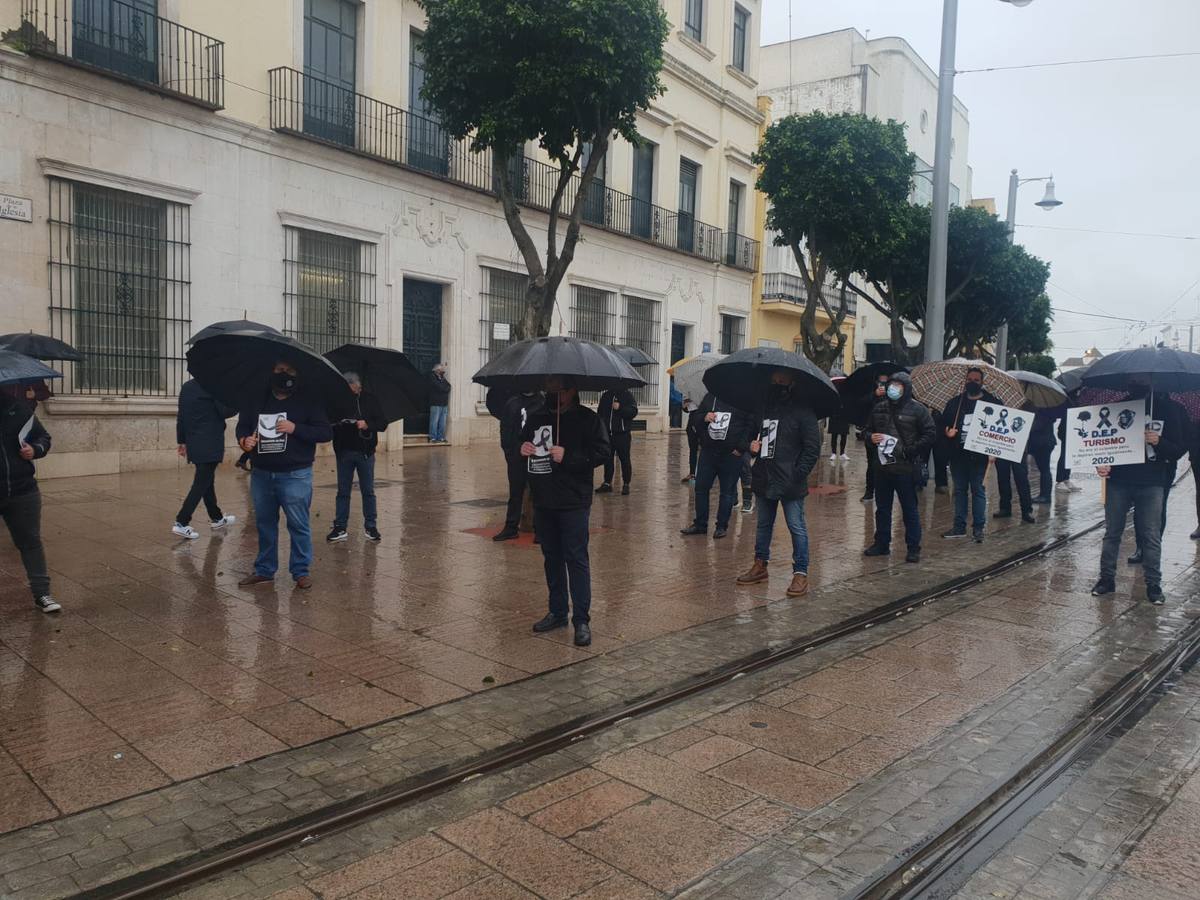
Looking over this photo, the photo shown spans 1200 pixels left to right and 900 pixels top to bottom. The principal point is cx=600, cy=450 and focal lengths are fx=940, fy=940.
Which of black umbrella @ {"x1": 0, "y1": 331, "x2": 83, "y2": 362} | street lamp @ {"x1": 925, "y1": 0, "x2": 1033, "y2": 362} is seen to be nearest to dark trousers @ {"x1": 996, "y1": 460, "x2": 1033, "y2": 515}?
street lamp @ {"x1": 925, "y1": 0, "x2": 1033, "y2": 362}

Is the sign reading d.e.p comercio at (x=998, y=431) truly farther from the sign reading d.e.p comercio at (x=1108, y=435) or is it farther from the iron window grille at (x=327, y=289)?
the iron window grille at (x=327, y=289)

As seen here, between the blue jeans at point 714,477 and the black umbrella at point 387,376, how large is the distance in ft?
10.1

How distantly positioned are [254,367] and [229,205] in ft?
28.5

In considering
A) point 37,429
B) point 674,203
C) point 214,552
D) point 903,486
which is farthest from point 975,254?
point 37,429

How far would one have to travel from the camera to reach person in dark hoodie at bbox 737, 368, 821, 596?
7508 millimetres

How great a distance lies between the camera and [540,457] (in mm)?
5977

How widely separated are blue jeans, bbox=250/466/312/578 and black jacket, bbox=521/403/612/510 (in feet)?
7.06

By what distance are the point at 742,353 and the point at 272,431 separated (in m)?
3.77

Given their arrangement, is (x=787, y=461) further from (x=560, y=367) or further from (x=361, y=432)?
(x=361, y=432)

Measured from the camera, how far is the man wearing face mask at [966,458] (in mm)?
10219

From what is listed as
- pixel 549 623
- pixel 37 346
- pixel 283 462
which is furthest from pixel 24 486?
pixel 37 346

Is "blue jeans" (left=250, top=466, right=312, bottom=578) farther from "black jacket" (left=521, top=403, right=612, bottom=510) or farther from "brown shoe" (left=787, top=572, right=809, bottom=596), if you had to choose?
"brown shoe" (left=787, top=572, right=809, bottom=596)

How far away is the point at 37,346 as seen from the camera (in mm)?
10266

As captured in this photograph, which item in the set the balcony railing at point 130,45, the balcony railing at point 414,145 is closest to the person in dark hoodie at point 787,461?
the balcony railing at point 414,145
